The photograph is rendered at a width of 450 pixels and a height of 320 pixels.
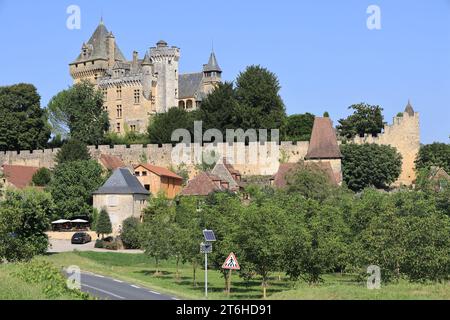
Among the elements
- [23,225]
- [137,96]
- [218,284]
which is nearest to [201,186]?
[23,225]

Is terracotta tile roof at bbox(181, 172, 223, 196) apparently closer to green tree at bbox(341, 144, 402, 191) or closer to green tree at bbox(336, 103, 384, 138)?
green tree at bbox(341, 144, 402, 191)

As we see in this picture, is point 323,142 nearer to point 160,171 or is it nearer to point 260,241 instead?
point 160,171

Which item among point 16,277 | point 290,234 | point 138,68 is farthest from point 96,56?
point 16,277

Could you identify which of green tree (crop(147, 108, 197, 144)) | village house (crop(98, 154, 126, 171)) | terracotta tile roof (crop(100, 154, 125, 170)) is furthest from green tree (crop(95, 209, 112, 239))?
green tree (crop(147, 108, 197, 144))

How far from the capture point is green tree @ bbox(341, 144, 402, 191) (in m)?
78.7

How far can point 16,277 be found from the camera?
92.3 feet

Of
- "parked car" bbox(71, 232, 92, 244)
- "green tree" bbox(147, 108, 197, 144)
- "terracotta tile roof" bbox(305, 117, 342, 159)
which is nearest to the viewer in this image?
"parked car" bbox(71, 232, 92, 244)

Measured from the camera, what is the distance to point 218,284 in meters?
46.8

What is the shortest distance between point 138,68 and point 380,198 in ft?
184

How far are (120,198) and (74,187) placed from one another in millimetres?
4024

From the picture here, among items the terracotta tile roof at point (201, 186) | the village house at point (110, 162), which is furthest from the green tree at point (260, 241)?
the village house at point (110, 162)

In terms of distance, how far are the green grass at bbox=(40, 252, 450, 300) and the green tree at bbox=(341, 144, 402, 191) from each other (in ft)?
75.6

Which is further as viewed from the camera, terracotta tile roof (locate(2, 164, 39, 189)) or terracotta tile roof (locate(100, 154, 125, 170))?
terracotta tile roof (locate(2, 164, 39, 189))

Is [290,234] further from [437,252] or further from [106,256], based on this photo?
[106,256]
